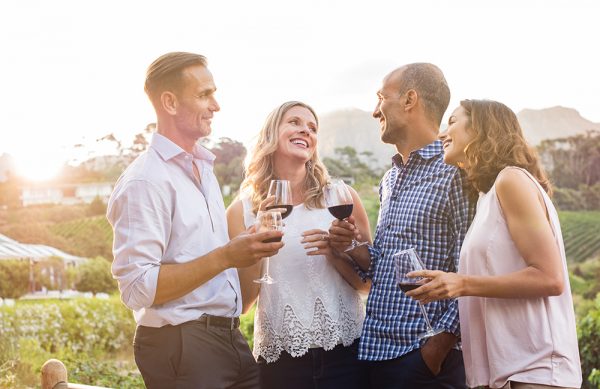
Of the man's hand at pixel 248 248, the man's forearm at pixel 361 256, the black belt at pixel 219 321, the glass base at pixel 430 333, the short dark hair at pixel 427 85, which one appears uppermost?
the short dark hair at pixel 427 85

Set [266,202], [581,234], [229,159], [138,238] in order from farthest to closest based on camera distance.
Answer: [229,159], [581,234], [266,202], [138,238]

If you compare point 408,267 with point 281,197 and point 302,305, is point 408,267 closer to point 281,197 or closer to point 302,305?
point 281,197

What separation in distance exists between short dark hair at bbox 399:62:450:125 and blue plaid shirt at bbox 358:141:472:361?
15cm

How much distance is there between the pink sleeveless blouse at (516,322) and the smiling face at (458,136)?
0.18 meters

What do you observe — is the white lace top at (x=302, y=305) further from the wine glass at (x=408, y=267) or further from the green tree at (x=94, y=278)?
the green tree at (x=94, y=278)

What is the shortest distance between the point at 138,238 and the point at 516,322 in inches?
42.0

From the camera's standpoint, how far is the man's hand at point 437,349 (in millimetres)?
2344

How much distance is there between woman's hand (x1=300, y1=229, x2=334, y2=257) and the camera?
8.58ft

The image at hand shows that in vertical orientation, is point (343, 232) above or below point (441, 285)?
above

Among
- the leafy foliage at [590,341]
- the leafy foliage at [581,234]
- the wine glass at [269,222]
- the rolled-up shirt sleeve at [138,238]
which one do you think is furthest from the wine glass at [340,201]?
the leafy foliage at [581,234]

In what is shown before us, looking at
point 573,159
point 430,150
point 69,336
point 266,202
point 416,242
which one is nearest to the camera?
point 266,202

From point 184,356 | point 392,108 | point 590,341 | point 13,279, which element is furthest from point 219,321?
point 13,279

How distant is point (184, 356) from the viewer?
6.91 ft

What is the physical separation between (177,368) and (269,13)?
5.64 metres
